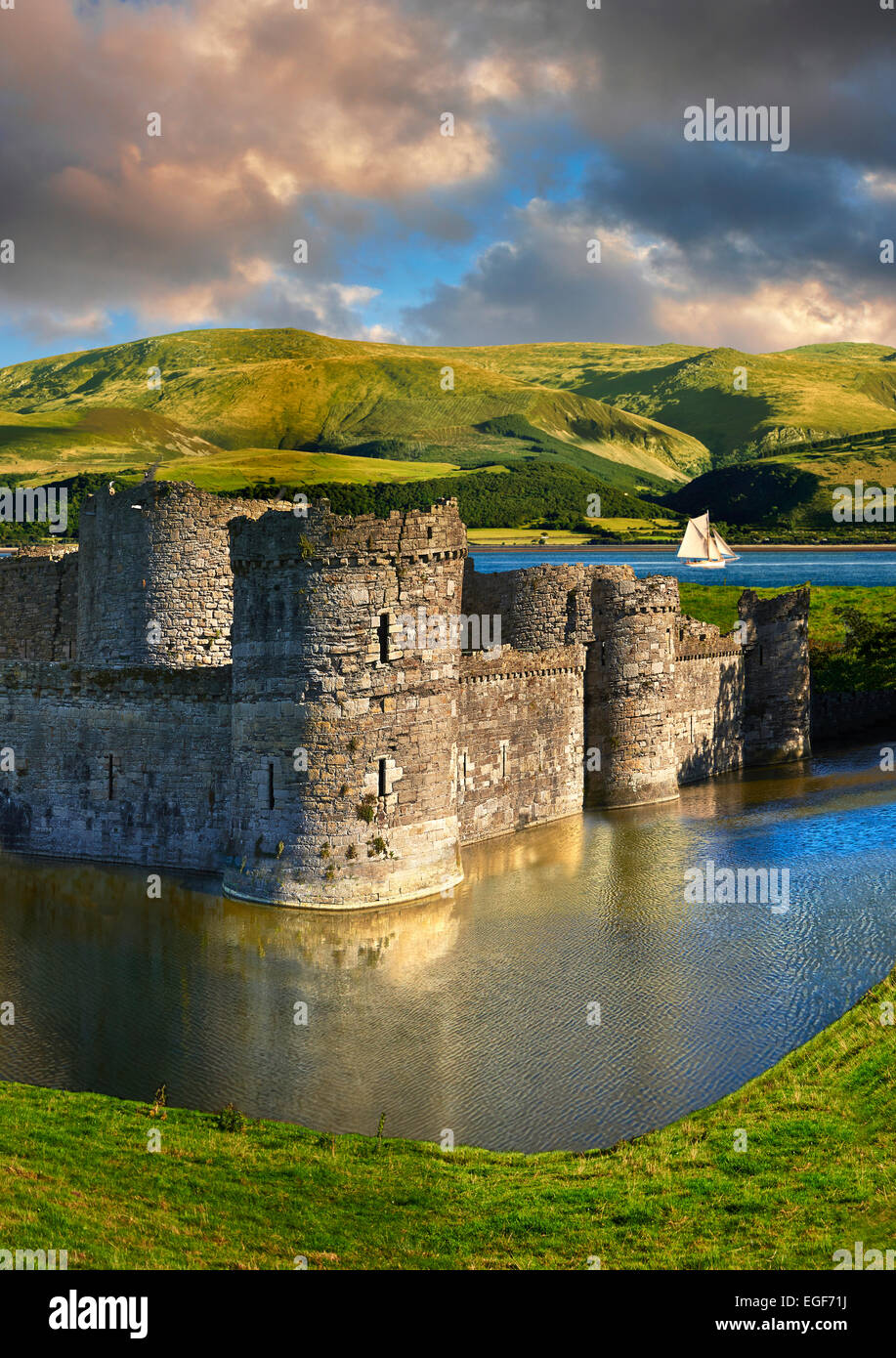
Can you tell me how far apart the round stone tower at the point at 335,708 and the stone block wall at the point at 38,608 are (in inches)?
428

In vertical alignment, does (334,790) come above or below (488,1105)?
above

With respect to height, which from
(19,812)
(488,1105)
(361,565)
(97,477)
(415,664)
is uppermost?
(97,477)

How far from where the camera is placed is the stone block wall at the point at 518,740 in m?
29.0

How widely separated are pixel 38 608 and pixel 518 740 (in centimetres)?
1421

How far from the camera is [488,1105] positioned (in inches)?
595

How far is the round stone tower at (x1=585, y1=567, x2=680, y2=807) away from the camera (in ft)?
114

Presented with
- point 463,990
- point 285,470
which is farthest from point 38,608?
point 285,470

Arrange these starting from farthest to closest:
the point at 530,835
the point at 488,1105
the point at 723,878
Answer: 1. the point at 530,835
2. the point at 723,878
3. the point at 488,1105

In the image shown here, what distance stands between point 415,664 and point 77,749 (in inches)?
337

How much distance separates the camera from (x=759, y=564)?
4688 inches

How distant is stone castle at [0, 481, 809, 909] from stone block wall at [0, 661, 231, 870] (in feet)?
0.16

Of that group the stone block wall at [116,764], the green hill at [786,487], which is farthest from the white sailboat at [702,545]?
the green hill at [786,487]
